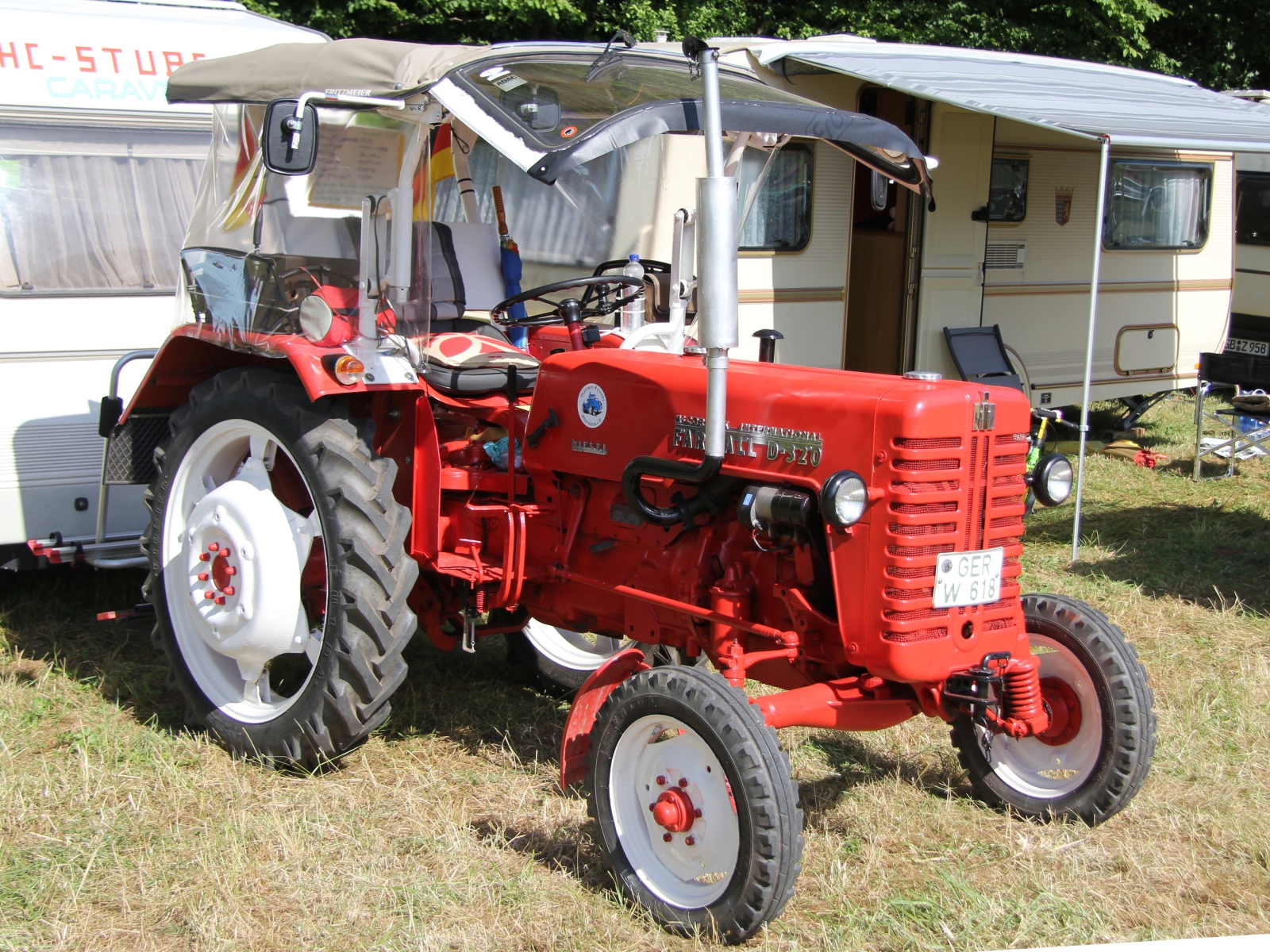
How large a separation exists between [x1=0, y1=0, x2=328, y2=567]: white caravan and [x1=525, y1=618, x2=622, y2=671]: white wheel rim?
1.68m

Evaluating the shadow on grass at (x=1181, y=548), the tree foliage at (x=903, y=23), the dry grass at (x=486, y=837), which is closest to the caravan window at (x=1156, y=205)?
the shadow on grass at (x=1181, y=548)

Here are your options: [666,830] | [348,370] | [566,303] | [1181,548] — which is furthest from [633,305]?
[1181,548]

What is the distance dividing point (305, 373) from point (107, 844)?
1.42m

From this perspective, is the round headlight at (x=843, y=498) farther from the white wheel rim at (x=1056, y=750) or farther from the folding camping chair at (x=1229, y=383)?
the folding camping chair at (x=1229, y=383)

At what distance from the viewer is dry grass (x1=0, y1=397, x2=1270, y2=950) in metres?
3.05

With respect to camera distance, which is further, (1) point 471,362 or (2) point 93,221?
(2) point 93,221

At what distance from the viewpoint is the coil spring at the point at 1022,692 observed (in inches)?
128

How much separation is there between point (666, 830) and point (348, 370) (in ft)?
5.20

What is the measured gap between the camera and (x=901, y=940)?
2967mm

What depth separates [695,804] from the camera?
118 inches

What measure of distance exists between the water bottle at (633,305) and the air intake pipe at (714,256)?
1169 mm

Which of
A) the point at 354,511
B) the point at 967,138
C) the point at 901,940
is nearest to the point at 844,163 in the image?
the point at 967,138

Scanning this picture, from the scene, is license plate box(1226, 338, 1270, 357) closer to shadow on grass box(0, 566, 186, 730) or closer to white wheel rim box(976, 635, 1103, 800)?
white wheel rim box(976, 635, 1103, 800)

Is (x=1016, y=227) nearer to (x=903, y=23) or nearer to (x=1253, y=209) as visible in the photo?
(x=1253, y=209)
